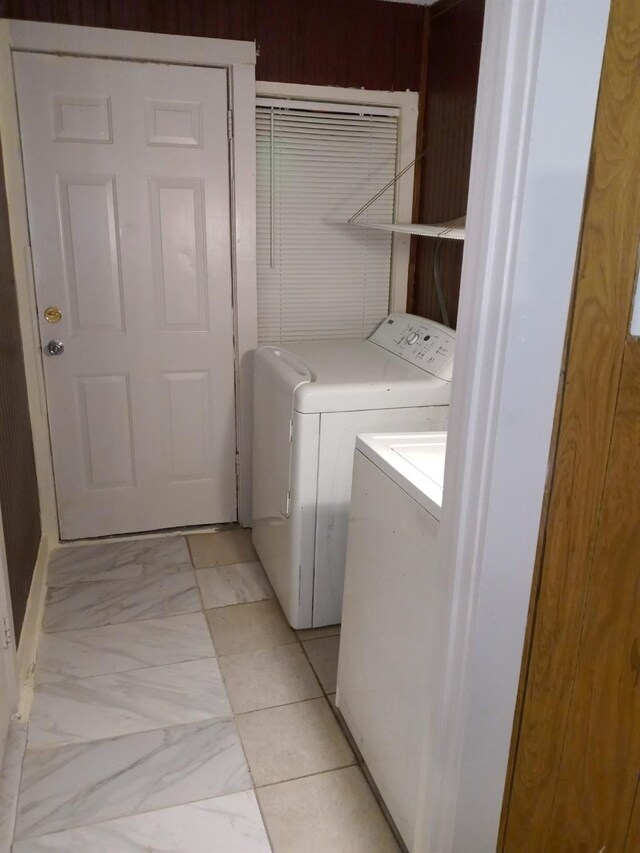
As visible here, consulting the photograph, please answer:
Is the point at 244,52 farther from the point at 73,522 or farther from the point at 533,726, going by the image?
the point at 533,726

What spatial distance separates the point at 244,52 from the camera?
2.55m

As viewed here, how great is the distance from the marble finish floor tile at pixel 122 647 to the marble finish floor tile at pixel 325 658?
34 centimetres

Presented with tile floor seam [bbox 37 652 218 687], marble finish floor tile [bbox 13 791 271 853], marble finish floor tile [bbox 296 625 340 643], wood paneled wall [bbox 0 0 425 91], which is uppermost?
wood paneled wall [bbox 0 0 425 91]

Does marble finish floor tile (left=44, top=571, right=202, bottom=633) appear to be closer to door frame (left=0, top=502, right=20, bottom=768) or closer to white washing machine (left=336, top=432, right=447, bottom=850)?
door frame (left=0, top=502, right=20, bottom=768)

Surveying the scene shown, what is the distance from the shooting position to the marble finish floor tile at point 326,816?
1549mm

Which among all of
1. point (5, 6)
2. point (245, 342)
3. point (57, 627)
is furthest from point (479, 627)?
point (5, 6)

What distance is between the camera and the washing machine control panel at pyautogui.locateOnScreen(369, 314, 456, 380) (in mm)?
2327

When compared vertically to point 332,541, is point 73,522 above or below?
below

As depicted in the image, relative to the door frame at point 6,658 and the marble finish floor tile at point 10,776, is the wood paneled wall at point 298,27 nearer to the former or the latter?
the door frame at point 6,658

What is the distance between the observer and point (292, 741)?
6.07 feet

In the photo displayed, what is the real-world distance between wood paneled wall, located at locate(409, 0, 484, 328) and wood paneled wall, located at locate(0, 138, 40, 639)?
5.67 ft

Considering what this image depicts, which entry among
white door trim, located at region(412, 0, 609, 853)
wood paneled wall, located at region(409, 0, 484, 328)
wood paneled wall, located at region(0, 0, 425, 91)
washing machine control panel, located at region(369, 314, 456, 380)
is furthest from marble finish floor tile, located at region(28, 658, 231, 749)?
wood paneled wall, located at region(0, 0, 425, 91)

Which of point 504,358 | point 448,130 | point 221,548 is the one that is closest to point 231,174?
point 448,130

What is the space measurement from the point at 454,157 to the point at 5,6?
1762 mm
